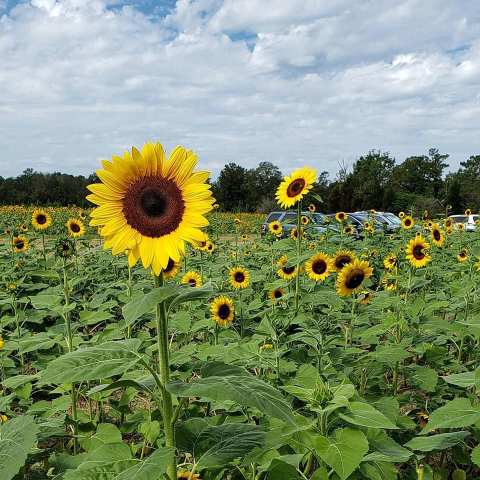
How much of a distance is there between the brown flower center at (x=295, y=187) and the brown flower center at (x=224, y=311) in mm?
1146

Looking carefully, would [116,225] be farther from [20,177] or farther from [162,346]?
[20,177]

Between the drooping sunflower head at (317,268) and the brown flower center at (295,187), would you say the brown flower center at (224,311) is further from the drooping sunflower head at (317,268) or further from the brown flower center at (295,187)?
the brown flower center at (295,187)

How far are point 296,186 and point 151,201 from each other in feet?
9.76

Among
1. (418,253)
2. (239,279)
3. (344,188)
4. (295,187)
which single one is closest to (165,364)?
(295,187)

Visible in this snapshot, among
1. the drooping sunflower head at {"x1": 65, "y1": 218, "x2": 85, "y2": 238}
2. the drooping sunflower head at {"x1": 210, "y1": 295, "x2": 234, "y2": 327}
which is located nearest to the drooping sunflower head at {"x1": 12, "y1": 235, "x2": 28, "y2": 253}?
the drooping sunflower head at {"x1": 65, "y1": 218, "x2": 85, "y2": 238}

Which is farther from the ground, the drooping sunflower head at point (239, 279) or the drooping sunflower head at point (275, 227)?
the drooping sunflower head at point (275, 227)

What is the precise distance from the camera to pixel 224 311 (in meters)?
4.17

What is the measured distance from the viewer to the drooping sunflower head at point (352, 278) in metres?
3.96

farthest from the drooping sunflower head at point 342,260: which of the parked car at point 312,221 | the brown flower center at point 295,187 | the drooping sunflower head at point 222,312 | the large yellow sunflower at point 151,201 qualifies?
the large yellow sunflower at point 151,201

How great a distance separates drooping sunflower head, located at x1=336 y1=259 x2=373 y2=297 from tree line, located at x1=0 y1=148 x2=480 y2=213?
851 centimetres

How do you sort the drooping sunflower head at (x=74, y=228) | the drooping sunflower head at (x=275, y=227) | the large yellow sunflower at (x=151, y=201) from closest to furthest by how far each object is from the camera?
the large yellow sunflower at (x=151, y=201), the drooping sunflower head at (x=74, y=228), the drooping sunflower head at (x=275, y=227)

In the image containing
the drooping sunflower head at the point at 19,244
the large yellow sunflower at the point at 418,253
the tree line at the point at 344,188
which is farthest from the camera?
the tree line at the point at 344,188

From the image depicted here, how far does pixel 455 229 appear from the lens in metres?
11.7

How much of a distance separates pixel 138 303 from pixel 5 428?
0.64 meters
